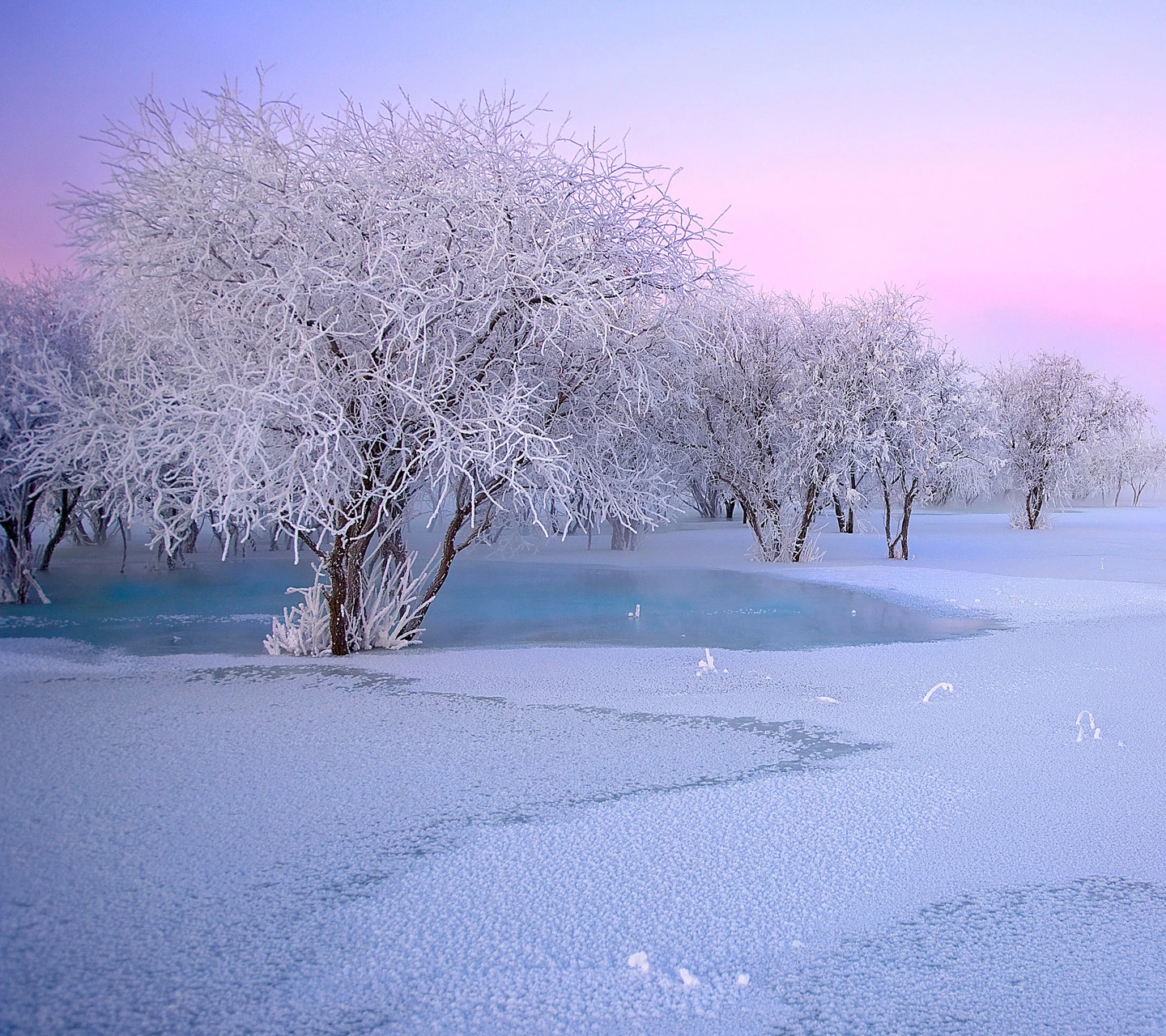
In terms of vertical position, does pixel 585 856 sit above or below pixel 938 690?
below

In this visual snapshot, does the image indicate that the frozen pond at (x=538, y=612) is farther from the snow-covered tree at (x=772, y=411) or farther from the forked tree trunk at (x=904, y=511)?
the forked tree trunk at (x=904, y=511)

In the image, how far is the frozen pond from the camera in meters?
10.7

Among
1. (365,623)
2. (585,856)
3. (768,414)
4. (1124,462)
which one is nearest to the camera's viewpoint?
(585,856)

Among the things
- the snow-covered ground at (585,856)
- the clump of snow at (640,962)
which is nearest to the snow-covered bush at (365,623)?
the snow-covered ground at (585,856)

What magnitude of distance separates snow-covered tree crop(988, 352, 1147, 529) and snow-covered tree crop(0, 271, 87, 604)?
31770 mm

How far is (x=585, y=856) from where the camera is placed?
3.99 metres

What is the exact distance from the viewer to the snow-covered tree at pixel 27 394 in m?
12.5

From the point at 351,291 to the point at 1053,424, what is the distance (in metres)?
34.3

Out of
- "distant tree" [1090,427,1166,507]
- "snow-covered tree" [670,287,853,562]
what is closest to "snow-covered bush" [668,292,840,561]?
"snow-covered tree" [670,287,853,562]

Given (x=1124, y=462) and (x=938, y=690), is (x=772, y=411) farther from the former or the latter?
(x=1124, y=462)

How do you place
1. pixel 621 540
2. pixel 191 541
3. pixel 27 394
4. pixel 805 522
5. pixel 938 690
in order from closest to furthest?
pixel 938 690 < pixel 27 394 < pixel 805 522 < pixel 191 541 < pixel 621 540

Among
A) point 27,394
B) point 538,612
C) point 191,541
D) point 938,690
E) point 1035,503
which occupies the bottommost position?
point 538,612

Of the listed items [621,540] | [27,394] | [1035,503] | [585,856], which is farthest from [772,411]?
[1035,503]

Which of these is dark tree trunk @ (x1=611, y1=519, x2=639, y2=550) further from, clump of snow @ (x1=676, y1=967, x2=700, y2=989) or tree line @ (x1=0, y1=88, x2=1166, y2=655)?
clump of snow @ (x1=676, y1=967, x2=700, y2=989)
